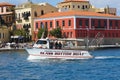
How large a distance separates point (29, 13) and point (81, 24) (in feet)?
A: 53.9

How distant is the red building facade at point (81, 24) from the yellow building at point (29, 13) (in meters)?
2.53

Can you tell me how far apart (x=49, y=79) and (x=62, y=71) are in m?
6.88

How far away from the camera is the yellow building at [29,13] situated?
11562cm

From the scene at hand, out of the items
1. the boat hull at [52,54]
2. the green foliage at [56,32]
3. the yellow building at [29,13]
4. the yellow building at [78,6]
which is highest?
the yellow building at [78,6]

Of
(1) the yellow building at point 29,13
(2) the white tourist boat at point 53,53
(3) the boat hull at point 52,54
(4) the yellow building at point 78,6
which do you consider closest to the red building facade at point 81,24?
(1) the yellow building at point 29,13

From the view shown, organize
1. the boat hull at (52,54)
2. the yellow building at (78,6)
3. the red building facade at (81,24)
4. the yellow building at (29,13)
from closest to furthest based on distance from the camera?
the boat hull at (52,54) → the red building facade at (81,24) → the yellow building at (29,13) → the yellow building at (78,6)

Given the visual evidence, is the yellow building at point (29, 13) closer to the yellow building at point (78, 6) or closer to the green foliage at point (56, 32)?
the yellow building at point (78, 6)

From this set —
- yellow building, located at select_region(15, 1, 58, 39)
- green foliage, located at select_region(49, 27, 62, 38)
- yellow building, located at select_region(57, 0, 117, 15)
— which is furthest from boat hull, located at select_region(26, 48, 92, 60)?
yellow building, located at select_region(57, 0, 117, 15)

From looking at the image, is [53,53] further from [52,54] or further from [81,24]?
[81,24]

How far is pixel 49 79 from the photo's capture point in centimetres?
3906

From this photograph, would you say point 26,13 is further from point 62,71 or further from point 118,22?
point 62,71

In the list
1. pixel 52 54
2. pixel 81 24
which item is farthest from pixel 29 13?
pixel 52 54

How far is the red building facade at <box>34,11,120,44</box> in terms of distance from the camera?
10512cm

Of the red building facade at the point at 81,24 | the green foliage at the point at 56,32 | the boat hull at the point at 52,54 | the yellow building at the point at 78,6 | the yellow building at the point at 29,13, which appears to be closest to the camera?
the boat hull at the point at 52,54
